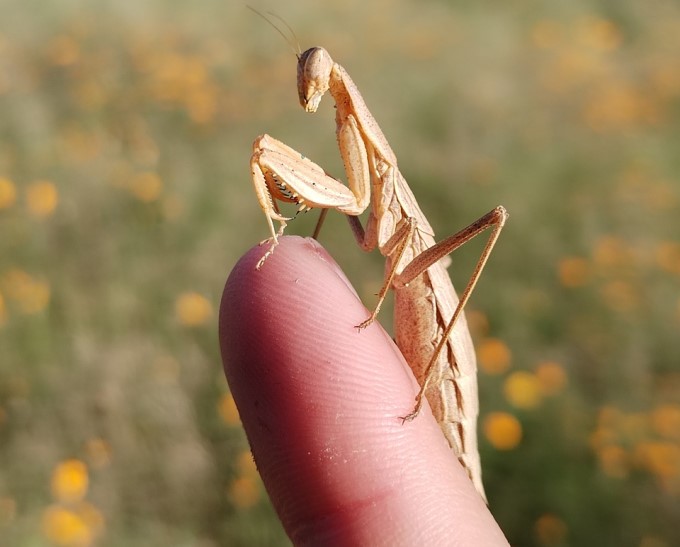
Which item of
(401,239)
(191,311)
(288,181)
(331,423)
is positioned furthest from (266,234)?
(331,423)

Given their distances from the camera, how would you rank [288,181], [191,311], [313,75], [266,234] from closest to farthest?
1. [288,181]
2. [313,75]
3. [191,311]
4. [266,234]

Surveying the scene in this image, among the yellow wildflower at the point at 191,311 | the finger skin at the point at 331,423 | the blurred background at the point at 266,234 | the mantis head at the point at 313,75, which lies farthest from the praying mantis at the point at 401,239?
the yellow wildflower at the point at 191,311

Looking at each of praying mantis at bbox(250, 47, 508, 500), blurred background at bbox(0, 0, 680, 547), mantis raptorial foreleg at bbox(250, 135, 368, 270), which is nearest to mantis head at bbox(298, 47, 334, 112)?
praying mantis at bbox(250, 47, 508, 500)

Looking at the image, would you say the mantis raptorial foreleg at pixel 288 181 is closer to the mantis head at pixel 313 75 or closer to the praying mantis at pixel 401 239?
the praying mantis at pixel 401 239

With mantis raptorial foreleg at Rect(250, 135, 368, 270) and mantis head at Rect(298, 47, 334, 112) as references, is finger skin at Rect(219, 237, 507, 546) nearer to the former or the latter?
mantis raptorial foreleg at Rect(250, 135, 368, 270)

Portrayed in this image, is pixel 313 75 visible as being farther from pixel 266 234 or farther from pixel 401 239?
pixel 266 234

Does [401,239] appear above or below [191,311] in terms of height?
below

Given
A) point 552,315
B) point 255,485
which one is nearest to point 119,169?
point 255,485

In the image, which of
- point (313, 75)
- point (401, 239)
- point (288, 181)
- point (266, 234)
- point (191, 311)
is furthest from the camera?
point (266, 234)
